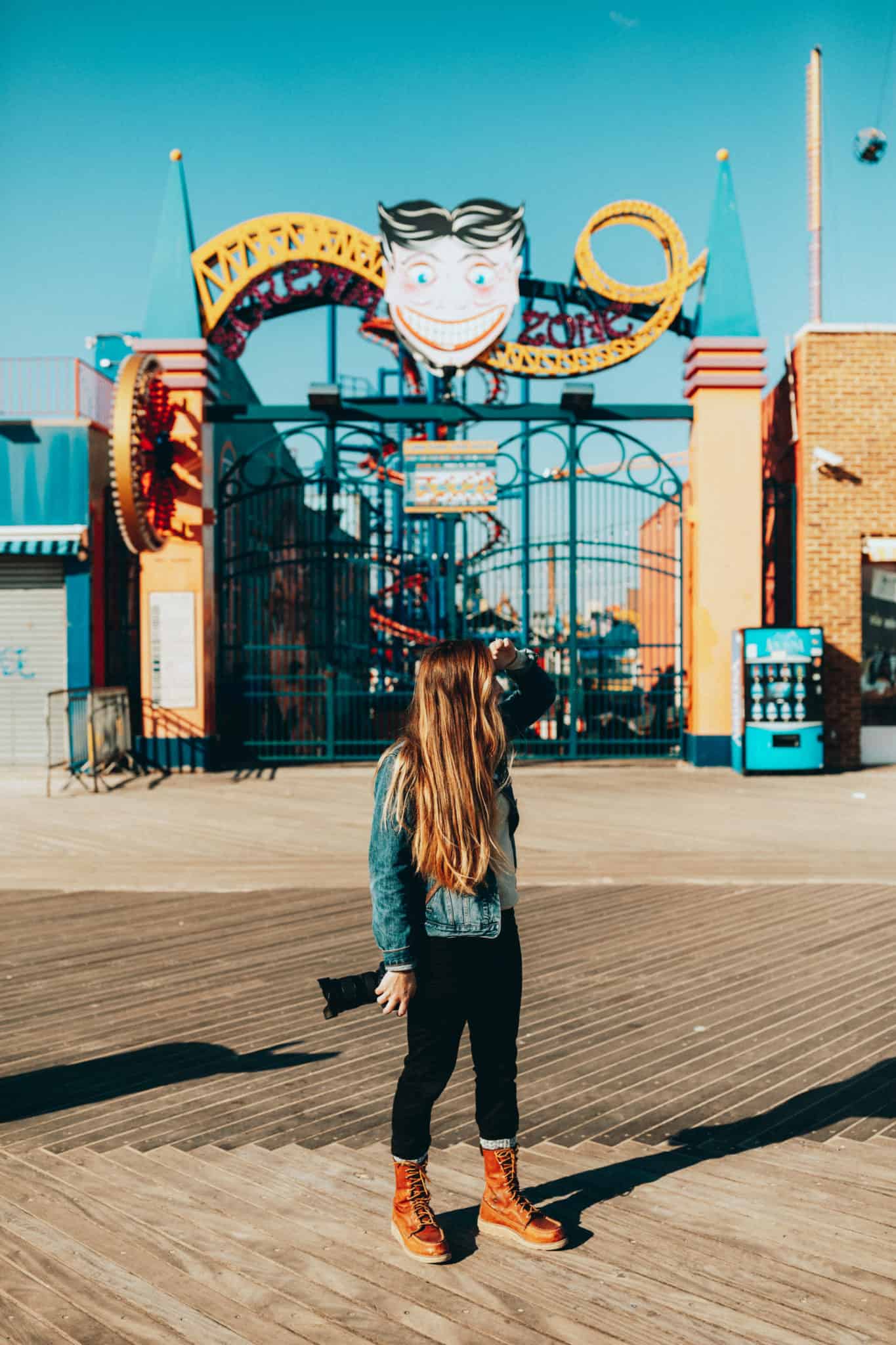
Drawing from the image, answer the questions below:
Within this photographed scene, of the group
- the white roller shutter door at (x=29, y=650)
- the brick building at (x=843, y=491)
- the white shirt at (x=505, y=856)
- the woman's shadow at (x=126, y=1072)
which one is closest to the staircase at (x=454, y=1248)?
the woman's shadow at (x=126, y=1072)

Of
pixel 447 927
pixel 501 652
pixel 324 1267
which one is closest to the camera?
pixel 324 1267

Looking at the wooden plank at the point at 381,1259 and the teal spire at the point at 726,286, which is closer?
the wooden plank at the point at 381,1259

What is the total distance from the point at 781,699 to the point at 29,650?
32.6 feet

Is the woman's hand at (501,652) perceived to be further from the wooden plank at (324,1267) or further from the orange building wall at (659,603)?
the orange building wall at (659,603)

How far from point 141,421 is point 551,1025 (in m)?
10.8

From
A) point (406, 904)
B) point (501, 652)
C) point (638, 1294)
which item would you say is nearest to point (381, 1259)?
point (638, 1294)

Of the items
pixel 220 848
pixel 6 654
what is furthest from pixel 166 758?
pixel 220 848

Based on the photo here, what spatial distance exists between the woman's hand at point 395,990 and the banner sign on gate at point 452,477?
497 inches

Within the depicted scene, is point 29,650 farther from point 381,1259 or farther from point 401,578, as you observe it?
point 381,1259

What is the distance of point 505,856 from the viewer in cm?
325

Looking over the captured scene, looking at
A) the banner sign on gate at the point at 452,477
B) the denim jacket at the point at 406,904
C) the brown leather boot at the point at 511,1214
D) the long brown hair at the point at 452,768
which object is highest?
the banner sign on gate at the point at 452,477

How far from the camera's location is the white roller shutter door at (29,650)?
51.8ft

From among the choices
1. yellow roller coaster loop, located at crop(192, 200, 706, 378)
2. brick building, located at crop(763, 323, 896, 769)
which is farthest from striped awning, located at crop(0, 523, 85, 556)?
brick building, located at crop(763, 323, 896, 769)

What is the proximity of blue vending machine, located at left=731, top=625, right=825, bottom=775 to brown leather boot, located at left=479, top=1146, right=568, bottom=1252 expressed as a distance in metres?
11.9
